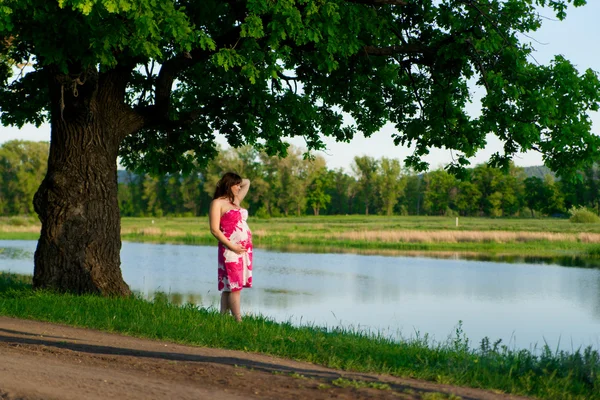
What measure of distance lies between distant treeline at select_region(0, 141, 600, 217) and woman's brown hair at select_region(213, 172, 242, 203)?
77.6 m

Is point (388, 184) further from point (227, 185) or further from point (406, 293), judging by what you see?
point (227, 185)

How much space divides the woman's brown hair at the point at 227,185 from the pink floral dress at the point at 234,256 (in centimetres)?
22

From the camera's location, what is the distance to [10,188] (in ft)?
340

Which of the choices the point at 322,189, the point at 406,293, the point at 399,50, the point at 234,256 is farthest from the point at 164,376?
the point at 322,189

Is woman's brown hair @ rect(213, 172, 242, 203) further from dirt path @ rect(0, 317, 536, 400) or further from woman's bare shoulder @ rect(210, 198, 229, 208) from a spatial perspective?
dirt path @ rect(0, 317, 536, 400)

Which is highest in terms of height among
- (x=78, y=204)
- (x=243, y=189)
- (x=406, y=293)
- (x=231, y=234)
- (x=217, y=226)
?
→ (x=243, y=189)

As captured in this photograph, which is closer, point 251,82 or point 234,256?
point 234,256

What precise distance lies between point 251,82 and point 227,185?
2.42 meters

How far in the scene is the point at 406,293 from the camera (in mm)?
25266

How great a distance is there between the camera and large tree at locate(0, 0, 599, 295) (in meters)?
11.5

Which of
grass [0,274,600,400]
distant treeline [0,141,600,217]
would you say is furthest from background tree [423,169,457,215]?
grass [0,274,600,400]

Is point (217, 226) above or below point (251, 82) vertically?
below

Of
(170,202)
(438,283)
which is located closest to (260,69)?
(438,283)

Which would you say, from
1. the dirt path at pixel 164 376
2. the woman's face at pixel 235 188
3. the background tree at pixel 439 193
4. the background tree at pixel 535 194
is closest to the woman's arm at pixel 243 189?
the woman's face at pixel 235 188
